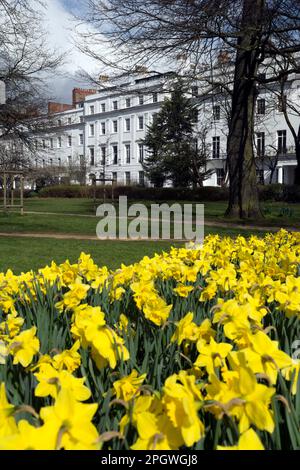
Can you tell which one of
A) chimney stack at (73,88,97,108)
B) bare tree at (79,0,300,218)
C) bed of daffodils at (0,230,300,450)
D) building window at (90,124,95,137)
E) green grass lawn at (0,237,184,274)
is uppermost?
chimney stack at (73,88,97,108)

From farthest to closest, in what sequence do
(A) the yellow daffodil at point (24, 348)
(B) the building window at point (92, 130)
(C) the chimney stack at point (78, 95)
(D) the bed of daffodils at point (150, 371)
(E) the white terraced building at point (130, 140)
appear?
(C) the chimney stack at point (78, 95)
(B) the building window at point (92, 130)
(E) the white terraced building at point (130, 140)
(A) the yellow daffodil at point (24, 348)
(D) the bed of daffodils at point (150, 371)

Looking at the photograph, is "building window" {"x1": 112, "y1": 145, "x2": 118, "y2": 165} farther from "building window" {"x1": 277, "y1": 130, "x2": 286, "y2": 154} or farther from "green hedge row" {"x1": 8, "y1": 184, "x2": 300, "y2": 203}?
"building window" {"x1": 277, "y1": 130, "x2": 286, "y2": 154}

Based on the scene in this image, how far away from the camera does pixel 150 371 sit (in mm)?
1810

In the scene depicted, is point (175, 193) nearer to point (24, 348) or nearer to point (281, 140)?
point (281, 140)

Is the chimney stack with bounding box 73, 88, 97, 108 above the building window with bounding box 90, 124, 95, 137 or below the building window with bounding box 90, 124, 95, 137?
above

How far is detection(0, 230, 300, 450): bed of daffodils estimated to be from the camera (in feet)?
3.55

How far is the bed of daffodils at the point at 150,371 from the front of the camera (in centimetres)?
108

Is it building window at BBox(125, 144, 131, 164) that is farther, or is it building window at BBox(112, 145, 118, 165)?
building window at BBox(112, 145, 118, 165)

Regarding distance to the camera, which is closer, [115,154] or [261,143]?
[261,143]

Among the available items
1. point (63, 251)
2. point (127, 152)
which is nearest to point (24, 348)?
point (63, 251)

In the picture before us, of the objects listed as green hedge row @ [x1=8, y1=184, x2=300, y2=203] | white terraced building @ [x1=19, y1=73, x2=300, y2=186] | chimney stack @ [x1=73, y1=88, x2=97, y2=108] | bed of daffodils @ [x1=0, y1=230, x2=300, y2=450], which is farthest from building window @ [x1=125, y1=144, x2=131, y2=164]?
bed of daffodils @ [x1=0, y1=230, x2=300, y2=450]

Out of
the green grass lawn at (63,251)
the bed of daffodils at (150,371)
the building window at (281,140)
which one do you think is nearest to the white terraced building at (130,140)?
the building window at (281,140)

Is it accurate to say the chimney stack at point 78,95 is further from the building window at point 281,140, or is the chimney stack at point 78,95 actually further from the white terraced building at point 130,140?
the building window at point 281,140

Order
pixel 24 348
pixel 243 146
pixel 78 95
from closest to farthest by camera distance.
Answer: pixel 24 348 < pixel 243 146 < pixel 78 95
